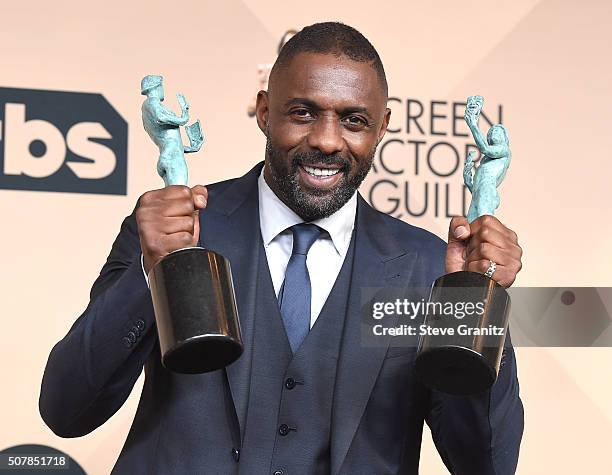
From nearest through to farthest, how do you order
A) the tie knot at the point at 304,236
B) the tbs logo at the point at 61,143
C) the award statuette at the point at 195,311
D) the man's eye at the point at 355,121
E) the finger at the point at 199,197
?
the award statuette at the point at 195,311
the finger at the point at 199,197
the man's eye at the point at 355,121
the tie knot at the point at 304,236
the tbs logo at the point at 61,143

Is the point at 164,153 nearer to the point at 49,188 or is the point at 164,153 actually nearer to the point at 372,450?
the point at 372,450

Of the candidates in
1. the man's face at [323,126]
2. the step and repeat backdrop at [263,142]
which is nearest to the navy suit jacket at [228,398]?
the man's face at [323,126]

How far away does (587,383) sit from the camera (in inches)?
129

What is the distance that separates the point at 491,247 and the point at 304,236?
44 centimetres

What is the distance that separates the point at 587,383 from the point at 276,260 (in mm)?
1716

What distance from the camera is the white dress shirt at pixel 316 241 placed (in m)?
1.85

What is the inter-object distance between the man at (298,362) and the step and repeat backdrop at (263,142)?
114 centimetres

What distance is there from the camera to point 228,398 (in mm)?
1706

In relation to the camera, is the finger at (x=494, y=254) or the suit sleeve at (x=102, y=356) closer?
the finger at (x=494, y=254)

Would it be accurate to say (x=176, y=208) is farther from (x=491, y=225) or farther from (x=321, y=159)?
(x=491, y=225)

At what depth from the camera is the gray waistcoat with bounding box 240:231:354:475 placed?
1674 millimetres

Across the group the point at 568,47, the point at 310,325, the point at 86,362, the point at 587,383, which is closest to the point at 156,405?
the point at 86,362

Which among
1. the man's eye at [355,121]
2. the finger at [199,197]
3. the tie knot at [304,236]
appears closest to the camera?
the finger at [199,197]

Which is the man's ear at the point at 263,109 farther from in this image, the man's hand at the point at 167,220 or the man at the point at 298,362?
the man's hand at the point at 167,220
